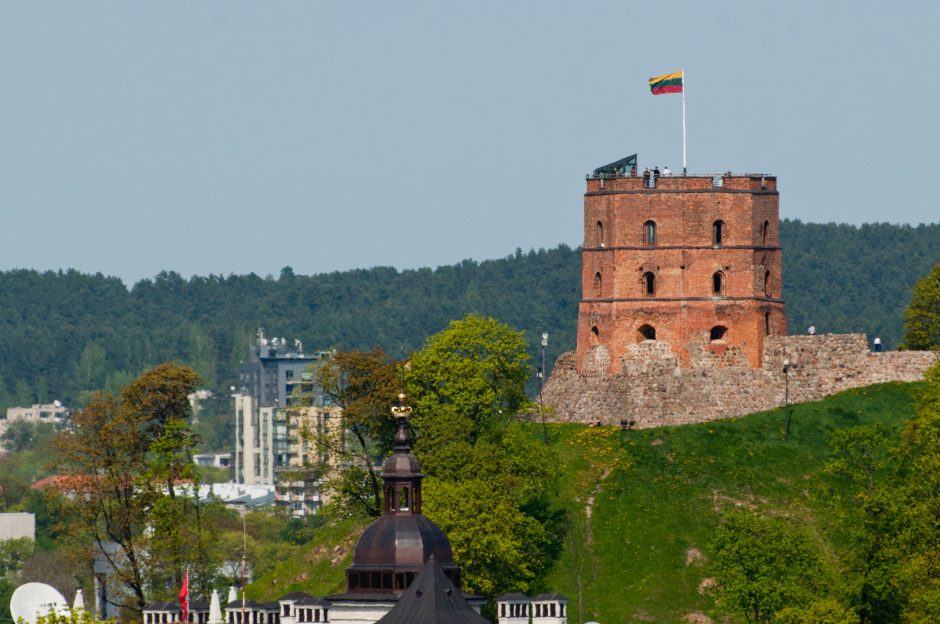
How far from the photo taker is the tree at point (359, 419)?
117m

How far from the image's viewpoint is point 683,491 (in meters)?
114

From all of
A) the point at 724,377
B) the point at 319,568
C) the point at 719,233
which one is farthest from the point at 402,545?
the point at 719,233

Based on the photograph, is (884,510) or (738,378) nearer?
(884,510)

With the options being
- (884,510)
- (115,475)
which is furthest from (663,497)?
(115,475)

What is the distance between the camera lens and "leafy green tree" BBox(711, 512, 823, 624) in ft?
325

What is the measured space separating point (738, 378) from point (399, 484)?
22.1 meters

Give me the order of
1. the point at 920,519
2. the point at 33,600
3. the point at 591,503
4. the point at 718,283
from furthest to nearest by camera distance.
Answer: the point at 718,283
the point at 591,503
the point at 33,600
the point at 920,519

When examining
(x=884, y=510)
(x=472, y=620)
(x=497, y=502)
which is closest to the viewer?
(x=472, y=620)

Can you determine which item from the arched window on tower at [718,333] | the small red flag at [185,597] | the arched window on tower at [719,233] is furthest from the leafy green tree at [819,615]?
the arched window on tower at [719,233]

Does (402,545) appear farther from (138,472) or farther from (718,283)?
(138,472)

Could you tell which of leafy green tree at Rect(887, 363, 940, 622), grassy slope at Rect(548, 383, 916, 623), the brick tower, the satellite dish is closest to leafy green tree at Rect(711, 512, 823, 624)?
leafy green tree at Rect(887, 363, 940, 622)

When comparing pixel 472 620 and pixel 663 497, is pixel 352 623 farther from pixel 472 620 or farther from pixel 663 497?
pixel 663 497

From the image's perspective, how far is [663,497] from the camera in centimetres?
11356

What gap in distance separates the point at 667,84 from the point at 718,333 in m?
10.6
